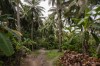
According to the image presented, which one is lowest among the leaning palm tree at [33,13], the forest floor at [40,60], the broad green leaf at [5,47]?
the forest floor at [40,60]

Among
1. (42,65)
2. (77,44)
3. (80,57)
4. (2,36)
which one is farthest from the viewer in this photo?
(77,44)

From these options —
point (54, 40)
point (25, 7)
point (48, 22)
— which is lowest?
point (54, 40)

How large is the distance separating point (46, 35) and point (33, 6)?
671 cm

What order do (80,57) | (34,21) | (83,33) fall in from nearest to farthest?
(80,57) < (83,33) < (34,21)

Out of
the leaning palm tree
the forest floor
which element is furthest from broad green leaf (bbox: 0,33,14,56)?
the leaning palm tree

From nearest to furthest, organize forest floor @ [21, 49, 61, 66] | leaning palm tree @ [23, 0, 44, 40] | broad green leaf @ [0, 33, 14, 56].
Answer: broad green leaf @ [0, 33, 14, 56] → forest floor @ [21, 49, 61, 66] → leaning palm tree @ [23, 0, 44, 40]

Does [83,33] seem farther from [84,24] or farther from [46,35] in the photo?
[46,35]

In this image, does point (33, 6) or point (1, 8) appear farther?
point (33, 6)

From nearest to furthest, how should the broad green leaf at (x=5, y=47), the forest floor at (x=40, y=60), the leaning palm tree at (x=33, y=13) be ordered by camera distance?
the broad green leaf at (x=5, y=47) < the forest floor at (x=40, y=60) < the leaning palm tree at (x=33, y=13)

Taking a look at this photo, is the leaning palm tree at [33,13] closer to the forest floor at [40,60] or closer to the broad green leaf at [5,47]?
the forest floor at [40,60]

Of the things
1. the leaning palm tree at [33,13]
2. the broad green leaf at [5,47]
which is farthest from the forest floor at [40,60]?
the broad green leaf at [5,47]

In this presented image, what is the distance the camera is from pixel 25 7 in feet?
141

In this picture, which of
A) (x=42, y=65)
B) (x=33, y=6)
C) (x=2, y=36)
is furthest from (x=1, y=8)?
(x=33, y=6)

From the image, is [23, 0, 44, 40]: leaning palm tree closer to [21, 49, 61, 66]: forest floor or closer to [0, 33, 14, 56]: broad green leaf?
[21, 49, 61, 66]: forest floor
